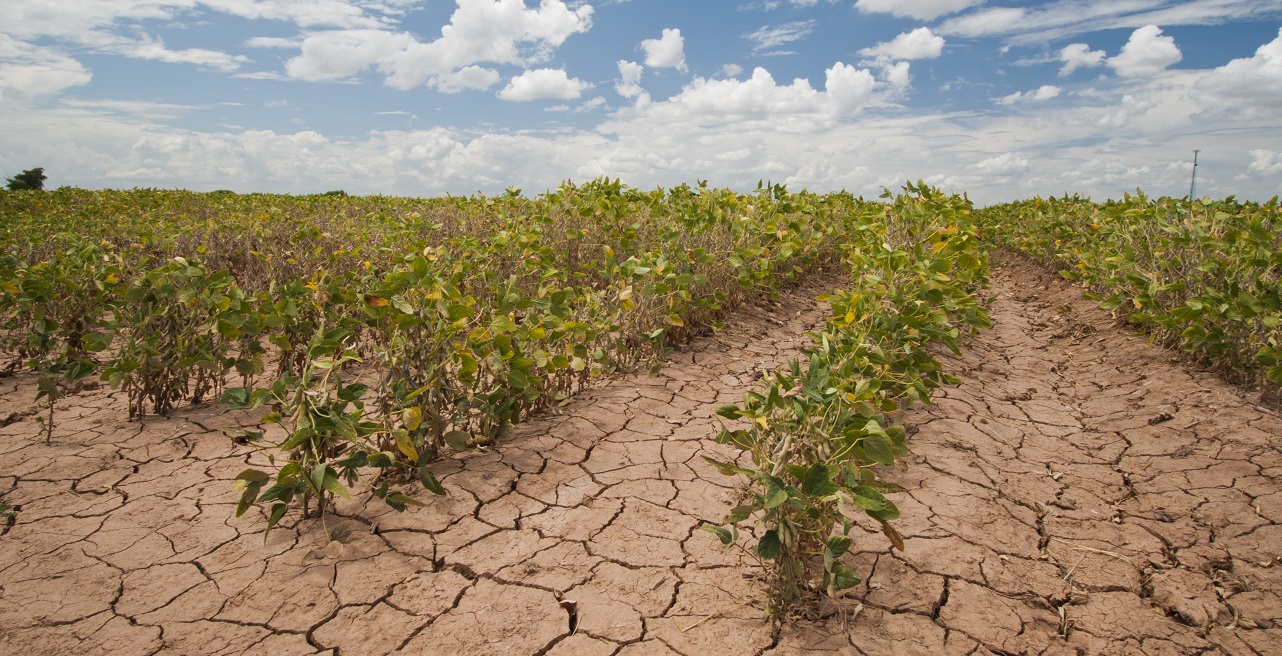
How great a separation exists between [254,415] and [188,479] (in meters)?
0.67

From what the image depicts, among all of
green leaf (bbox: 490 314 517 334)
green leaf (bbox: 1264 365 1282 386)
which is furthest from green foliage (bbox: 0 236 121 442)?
green leaf (bbox: 1264 365 1282 386)

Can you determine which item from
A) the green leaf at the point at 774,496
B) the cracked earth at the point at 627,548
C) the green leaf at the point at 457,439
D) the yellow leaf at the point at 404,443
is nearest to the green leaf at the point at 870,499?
the green leaf at the point at 774,496

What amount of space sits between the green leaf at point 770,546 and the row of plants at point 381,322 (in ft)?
4.02

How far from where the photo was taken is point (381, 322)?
109 inches

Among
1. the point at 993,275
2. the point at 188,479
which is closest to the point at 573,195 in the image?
the point at 188,479

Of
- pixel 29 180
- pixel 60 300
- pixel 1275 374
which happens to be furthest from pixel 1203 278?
pixel 29 180

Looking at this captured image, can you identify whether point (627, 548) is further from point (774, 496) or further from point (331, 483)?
point (331, 483)

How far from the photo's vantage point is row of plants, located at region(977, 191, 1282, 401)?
361cm

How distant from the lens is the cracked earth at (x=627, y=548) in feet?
6.29

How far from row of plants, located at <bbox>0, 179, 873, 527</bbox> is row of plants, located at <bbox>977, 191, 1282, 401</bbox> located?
2.38 metres

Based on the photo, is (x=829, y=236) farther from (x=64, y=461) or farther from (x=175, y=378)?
(x=64, y=461)

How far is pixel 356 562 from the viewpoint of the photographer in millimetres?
2201

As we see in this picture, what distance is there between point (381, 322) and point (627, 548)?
1.38 metres

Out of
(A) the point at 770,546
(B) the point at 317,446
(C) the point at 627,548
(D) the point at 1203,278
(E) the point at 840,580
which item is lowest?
(C) the point at 627,548
